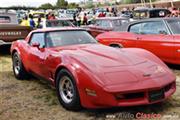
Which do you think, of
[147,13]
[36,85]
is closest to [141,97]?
[36,85]

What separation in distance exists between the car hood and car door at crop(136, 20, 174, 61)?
2.86 metres

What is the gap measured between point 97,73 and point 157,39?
424 centimetres

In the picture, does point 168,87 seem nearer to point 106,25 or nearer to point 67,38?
point 67,38

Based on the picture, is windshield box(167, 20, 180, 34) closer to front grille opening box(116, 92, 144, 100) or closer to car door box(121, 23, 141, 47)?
car door box(121, 23, 141, 47)

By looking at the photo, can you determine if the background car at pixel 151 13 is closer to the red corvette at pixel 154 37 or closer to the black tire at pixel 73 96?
the red corvette at pixel 154 37

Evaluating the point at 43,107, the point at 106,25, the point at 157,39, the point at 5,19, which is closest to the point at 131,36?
the point at 157,39

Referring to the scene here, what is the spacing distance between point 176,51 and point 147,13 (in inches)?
551

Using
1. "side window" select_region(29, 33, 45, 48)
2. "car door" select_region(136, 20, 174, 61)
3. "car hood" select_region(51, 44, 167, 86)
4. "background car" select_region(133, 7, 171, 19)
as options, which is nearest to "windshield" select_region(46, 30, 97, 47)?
"side window" select_region(29, 33, 45, 48)

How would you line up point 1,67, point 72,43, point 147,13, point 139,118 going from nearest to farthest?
point 139,118
point 72,43
point 1,67
point 147,13

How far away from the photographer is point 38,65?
22.5 feet

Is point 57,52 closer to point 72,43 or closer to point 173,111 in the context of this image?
point 72,43

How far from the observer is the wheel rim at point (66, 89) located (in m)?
5.62

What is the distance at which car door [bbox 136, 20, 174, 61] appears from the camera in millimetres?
8812

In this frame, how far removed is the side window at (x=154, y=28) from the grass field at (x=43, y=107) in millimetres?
2015
